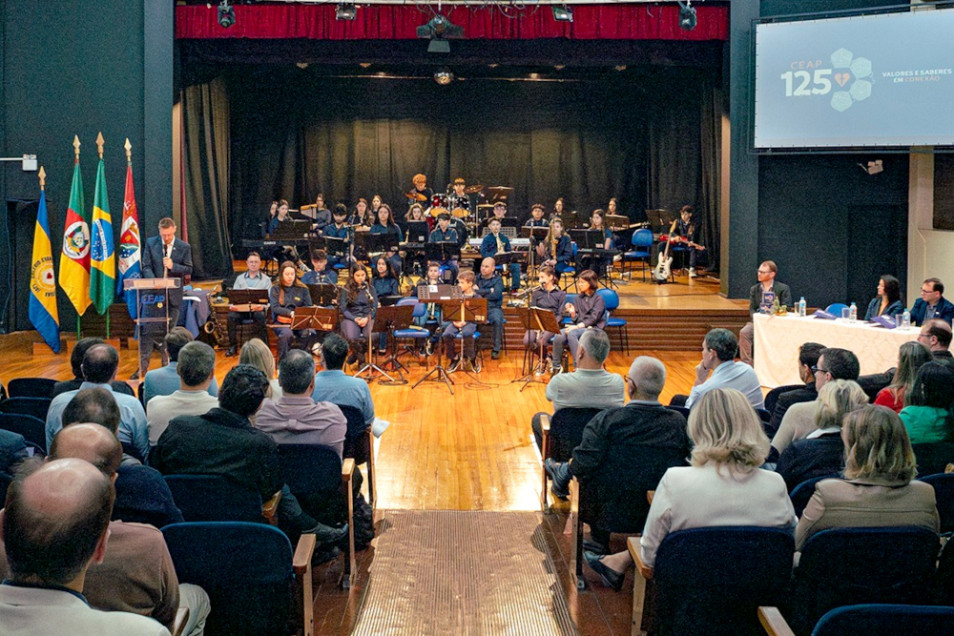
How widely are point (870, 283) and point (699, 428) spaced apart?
1139 centimetres

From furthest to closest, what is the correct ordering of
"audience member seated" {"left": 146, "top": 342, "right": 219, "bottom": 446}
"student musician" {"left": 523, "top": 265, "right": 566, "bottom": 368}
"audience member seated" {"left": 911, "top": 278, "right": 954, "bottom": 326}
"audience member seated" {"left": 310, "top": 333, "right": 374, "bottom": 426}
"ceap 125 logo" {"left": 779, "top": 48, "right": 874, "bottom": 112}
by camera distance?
1. "ceap 125 logo" {"left": 779, "top": 48, "right": 874, "bottom": 112}
2. "student musician" {"left": 523, "top": 265, "right": 566, "bottom": 368}
3. "audience member seated" {"left": 911, "top": 278, "right": 954, "bottom": 326}
4. "audience member seated" {"left": 310, "top": 333, "right": 374, "bottom": 426}
5. "audience member seated" {"left": 146, "top": 342, "right": 219, "bottom": 446}

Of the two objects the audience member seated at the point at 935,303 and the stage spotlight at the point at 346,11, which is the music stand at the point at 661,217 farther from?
the audience member seated at the point at 935,303

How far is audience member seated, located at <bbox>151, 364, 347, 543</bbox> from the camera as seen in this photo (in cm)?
379

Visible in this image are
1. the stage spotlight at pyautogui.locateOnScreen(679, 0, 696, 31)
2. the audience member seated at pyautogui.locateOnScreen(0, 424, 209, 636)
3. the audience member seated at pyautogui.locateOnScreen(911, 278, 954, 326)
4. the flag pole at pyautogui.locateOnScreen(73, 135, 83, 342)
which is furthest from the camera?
the stage spotlight at pyautogui.locateOnScreen(679, 0, 696, 31)

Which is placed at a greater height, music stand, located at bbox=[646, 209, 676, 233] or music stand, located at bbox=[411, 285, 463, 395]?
music stand, located at bbox=[646, 209, 676, 233]

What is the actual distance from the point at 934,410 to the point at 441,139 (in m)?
16.3

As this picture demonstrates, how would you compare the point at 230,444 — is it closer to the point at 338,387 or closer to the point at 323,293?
the point at 338,387

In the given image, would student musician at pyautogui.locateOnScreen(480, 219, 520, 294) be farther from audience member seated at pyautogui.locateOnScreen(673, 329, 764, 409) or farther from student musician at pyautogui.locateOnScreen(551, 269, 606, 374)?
audience member seated at pyautogui.locateOnScreen(673, 329, 764, 409)

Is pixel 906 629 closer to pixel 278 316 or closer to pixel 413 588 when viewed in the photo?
pixel 413 588

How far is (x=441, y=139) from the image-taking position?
2005 centimetres

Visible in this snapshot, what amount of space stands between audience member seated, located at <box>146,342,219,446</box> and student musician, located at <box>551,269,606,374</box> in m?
6.01

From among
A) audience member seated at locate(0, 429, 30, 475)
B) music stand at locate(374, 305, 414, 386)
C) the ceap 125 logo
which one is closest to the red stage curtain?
the ceap 125 logo

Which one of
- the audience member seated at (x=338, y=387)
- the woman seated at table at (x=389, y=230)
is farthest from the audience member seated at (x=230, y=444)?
the woman seated at table at (x=389, y=230)

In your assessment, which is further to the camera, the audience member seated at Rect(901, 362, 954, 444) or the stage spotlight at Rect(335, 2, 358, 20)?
the stage spotlight at Rect(335, 2, 358, 20)
